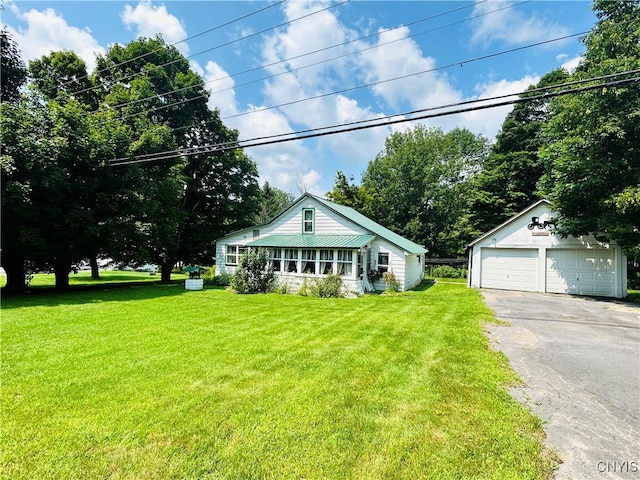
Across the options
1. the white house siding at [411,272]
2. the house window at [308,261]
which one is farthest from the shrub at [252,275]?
the white house siding at [411,272]

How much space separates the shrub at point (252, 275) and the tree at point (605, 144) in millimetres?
14974

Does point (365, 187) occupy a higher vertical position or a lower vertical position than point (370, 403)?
higher

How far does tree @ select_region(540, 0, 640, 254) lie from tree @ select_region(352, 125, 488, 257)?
1570 centimetres

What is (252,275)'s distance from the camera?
15.2 metres

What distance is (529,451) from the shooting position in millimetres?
3012

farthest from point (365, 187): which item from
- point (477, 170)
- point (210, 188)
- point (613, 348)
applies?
point (613, 348)

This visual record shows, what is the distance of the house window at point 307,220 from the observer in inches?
695

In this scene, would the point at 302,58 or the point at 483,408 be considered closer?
the point at 483,408

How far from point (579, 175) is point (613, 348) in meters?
10.9

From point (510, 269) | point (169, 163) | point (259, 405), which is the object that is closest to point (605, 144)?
point (510, 269)

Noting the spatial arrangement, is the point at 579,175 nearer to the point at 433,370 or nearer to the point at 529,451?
the point at 433,370

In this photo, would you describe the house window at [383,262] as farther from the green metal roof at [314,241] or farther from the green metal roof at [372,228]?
the green metal roof at [314,241]

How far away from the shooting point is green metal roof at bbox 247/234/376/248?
1511 centimetres

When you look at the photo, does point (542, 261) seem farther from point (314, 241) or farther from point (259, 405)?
point (259, 405)
